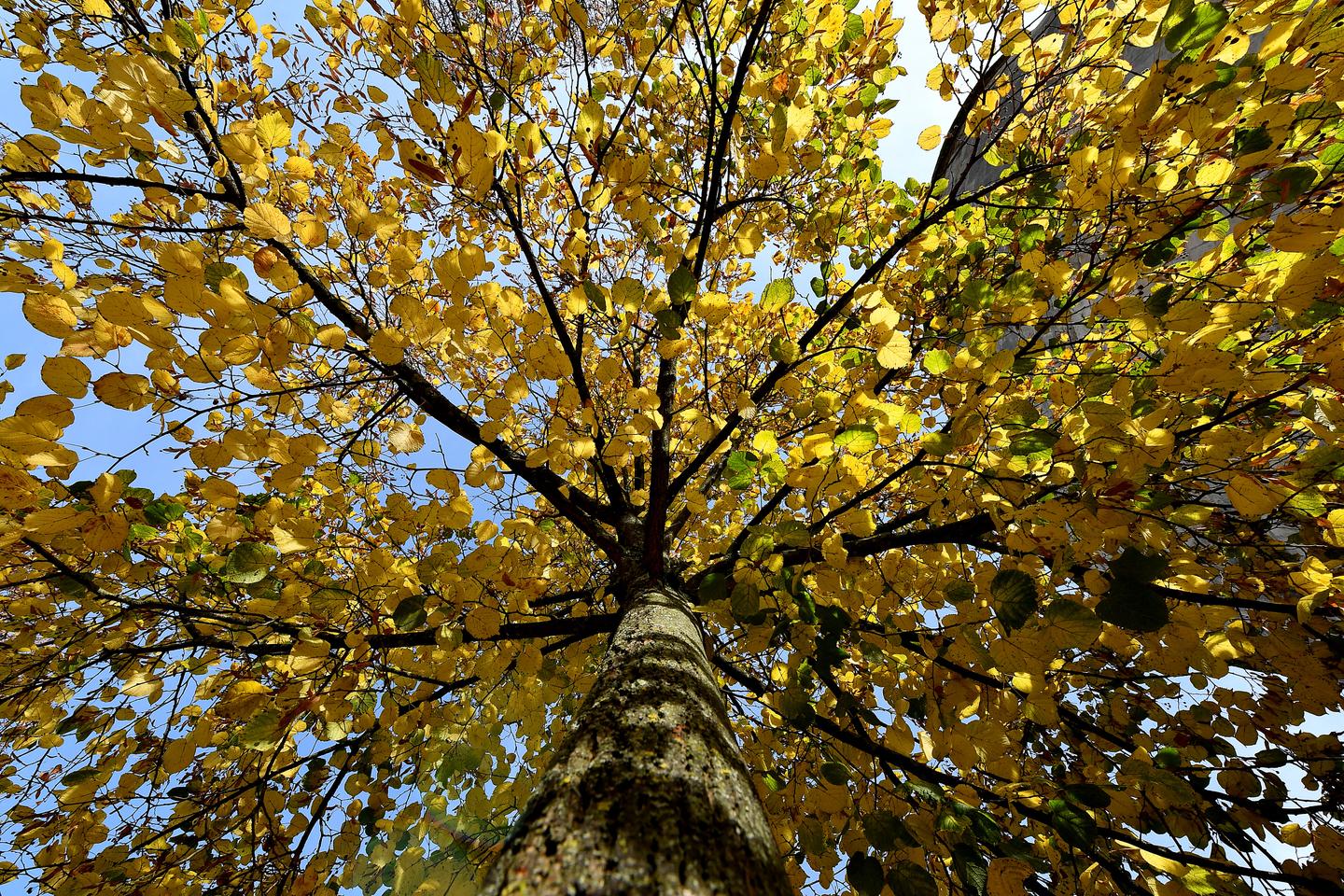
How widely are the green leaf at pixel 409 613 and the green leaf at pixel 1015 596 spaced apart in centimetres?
180

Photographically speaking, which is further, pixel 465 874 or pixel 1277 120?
pixel 465 874

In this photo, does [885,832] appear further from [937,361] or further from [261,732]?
[261,732]

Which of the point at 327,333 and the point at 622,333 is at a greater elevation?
the point at 622,333

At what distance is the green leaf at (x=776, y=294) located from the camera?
163 centimetres

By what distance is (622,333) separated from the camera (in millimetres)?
2090

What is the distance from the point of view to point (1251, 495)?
1446 millimetres

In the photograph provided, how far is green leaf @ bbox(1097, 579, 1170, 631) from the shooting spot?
4.38 ft

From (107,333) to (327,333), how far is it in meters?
0.50

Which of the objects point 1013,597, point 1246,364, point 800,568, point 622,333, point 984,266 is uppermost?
point 984,266

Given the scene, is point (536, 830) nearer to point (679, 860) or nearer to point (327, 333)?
point (679, 860)

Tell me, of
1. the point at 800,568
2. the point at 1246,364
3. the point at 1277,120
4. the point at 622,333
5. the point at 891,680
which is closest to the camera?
the point at 1277,120

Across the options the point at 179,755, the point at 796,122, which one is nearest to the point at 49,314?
the point at 179,755

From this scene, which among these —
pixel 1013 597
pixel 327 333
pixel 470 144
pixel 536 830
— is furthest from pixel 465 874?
pixel 470 144

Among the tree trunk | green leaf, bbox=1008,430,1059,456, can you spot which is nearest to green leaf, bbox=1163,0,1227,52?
green leaf, bbox=1008,430,1059,456
